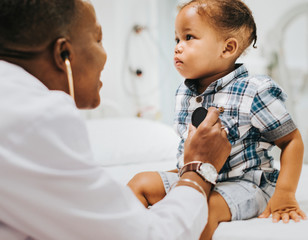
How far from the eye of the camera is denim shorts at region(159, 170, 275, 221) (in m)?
0.86

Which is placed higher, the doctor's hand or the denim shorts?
the doctor's hand

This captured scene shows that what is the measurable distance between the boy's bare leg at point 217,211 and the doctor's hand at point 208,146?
92 millimetres

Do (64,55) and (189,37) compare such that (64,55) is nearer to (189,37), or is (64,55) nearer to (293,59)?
(189,37)

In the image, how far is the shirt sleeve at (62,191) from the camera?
48cm

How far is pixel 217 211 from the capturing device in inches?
32.9

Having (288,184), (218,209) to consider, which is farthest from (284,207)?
(218,209)

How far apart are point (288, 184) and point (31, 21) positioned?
0.73 metres

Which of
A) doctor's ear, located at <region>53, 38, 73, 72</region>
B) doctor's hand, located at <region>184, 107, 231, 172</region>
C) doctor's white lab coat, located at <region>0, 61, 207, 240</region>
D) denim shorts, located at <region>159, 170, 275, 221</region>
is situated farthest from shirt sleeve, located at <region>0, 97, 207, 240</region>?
denim shorts, located at <region>159, 170, 275, 221</region>

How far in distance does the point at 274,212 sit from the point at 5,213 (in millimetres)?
656

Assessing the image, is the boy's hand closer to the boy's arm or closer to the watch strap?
the boy's arm

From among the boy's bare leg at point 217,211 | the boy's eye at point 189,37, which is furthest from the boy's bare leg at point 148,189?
the boy's eye at point 189,37

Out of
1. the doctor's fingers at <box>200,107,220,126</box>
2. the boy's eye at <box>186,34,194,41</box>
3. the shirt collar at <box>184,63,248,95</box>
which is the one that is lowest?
the doctor's fingers at <box>200,107,220,126</box>

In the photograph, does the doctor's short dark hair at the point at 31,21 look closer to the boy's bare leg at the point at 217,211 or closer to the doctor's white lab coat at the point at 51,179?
the doctor's white lab coat at the point at 51,179

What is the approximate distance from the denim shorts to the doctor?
232mm
